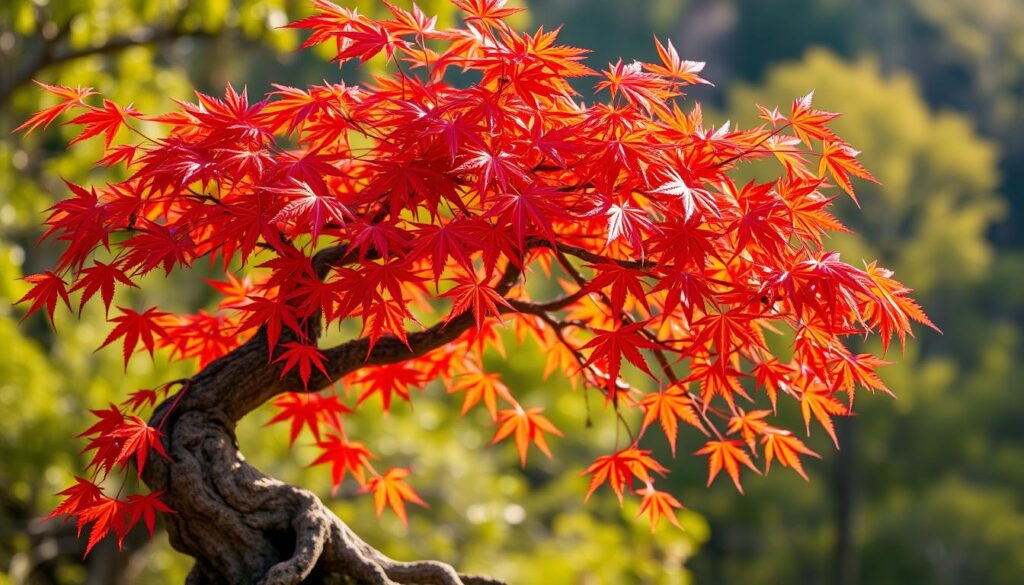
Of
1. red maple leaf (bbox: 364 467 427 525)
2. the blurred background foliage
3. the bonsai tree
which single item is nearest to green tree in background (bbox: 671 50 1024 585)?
the blurred background foliage

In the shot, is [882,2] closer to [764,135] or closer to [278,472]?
[278,472]

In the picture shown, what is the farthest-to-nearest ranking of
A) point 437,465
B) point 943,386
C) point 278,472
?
1. point 943,386
2. point 437,465
3. point 278,472

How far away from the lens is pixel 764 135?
1516 mm

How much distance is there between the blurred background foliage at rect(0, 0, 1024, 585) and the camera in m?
4.50

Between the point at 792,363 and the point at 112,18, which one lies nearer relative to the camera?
the point at 792,363

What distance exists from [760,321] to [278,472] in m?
4.77

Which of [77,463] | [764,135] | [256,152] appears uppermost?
[764,135]

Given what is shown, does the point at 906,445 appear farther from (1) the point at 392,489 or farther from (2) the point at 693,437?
(1) the point at 392,489

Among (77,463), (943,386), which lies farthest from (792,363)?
(943,386)

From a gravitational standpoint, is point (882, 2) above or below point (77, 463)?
above

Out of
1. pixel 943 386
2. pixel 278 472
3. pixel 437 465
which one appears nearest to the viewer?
pixel 278 472

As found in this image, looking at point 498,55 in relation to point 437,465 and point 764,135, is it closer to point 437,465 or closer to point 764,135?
point 764,135

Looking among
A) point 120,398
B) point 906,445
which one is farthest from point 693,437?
point 120,398

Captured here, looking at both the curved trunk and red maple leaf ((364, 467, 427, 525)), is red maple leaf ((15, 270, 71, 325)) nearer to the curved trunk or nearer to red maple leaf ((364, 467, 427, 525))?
the curved trunk
